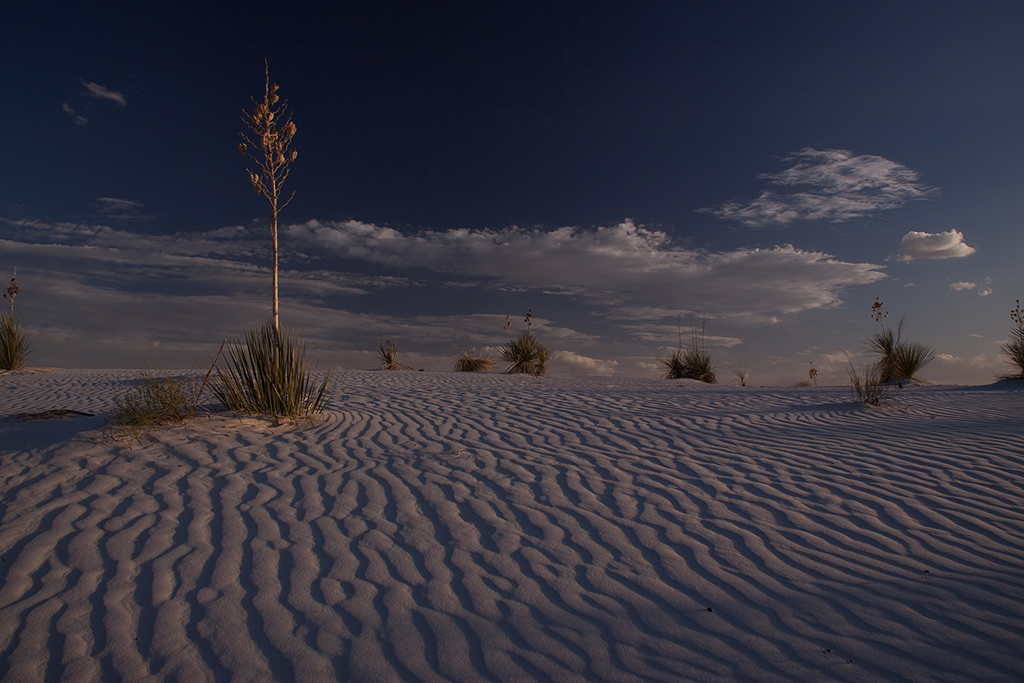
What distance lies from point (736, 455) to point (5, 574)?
592cm

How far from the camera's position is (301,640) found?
2564 millimetres

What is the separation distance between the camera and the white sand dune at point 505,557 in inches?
97.1

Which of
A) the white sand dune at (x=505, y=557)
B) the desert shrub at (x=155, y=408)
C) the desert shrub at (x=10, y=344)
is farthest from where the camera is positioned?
the desert shrub at (x=10, y=344)

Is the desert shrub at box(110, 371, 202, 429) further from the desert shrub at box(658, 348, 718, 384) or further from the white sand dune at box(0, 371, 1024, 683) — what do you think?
the desert shrub at box(658, 348, 718, 384)

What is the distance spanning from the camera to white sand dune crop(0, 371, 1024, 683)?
8.09 feet

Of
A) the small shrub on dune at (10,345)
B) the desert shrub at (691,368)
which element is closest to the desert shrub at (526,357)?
the desert shrub at (691,368)

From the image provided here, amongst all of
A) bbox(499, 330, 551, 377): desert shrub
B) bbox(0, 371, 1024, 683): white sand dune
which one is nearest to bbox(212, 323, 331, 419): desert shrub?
bbox(0, 371, 1024, 683): white sand dune

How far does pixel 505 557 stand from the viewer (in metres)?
3.28

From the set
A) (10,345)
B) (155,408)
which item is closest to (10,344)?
(10,345)

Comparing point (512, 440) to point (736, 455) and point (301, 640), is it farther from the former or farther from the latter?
point (301, 640)

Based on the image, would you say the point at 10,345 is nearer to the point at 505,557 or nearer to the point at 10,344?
the point at 10,344

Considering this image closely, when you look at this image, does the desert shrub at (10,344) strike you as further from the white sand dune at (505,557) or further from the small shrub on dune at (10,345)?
the white sand dune at (505,557)

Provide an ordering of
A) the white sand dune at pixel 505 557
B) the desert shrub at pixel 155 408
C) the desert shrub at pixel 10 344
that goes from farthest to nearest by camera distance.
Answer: the desert shrub at pixel 10 344, the desert shrub at pixel 155 408, the white sand dune at pixel 505 557

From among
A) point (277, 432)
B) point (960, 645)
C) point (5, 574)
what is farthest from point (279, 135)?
point (960, 645)
